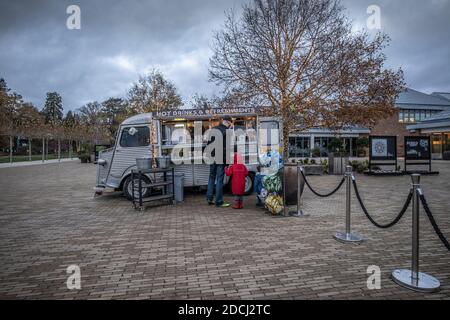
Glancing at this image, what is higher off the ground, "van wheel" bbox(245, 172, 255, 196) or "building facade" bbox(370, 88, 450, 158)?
"building facade" bbox(370, 88, 450, 158)

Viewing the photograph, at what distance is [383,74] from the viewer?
14.0 m

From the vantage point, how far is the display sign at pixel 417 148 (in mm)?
16672

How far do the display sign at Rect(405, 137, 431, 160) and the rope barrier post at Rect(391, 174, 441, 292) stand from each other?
15.7 metres

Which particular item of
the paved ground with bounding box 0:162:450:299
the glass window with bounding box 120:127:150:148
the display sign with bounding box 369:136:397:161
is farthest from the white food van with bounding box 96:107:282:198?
the display sign with bounding box 369:136:397:161

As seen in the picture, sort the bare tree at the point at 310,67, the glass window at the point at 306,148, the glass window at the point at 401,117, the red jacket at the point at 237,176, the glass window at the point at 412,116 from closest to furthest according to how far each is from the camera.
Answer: the red jacket at the point at 237,176 < the bare tree at the point at 310,67 < the glass window at the point at 306,148 < the glass window at the point at 401,117 < the glass window at the point at 412,116

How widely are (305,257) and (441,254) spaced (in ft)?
6.77

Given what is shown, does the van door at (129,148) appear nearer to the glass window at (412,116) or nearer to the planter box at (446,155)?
the planter box at (446,155)

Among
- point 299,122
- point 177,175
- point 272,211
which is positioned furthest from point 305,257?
point 299,122

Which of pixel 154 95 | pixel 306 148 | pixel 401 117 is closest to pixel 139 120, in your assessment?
pixel 154 95

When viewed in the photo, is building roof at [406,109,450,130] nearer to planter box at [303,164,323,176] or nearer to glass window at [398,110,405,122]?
glass window at [398,110,405,122]

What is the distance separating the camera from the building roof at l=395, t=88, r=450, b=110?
42406 millimetres

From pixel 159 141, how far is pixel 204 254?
5.31 meters

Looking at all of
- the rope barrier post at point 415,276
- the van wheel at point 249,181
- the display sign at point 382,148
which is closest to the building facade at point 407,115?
the display sign at point 382,148

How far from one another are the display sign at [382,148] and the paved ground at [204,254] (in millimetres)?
9618
